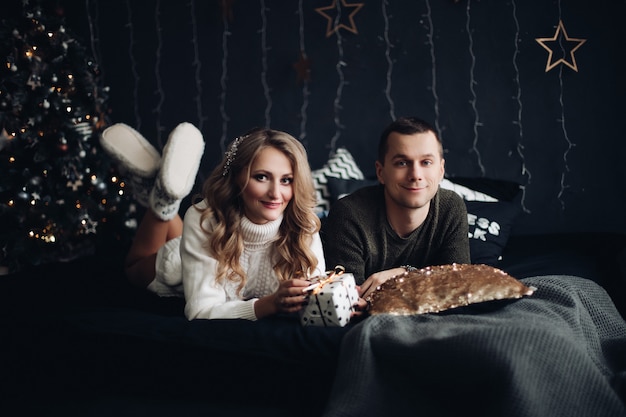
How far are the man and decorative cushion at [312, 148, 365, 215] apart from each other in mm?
547

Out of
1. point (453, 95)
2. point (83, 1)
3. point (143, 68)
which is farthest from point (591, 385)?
point (83, 1)

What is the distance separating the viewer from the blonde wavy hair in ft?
5.29

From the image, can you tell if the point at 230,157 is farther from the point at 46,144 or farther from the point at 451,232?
the point at 46,144

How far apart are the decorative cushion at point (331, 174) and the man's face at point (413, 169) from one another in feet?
2.15

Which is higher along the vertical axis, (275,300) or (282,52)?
(282,52)

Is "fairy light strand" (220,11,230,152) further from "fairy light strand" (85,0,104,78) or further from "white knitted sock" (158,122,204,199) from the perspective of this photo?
"white knitted sock" (158,122,204,199)

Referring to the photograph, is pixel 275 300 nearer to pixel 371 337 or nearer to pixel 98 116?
pixel 371 337

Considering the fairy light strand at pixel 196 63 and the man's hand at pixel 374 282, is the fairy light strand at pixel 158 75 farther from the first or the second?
the man's hand at pixel 374 282

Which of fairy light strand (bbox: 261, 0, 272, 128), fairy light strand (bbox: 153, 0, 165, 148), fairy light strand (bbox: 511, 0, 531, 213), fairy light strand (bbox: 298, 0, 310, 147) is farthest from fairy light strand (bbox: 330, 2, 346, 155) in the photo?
fairy light strand (bbox: 153, 0, 165, 148)

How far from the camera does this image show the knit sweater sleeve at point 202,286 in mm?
1514

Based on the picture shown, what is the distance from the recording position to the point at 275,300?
142 cm

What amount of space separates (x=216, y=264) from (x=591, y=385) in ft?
3.39

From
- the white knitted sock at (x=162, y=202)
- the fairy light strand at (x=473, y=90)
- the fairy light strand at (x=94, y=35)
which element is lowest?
the white knitted sock at (x=162, y=202)

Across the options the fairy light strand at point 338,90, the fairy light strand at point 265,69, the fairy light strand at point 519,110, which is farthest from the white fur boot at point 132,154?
the fairy light strand at point 519,110
